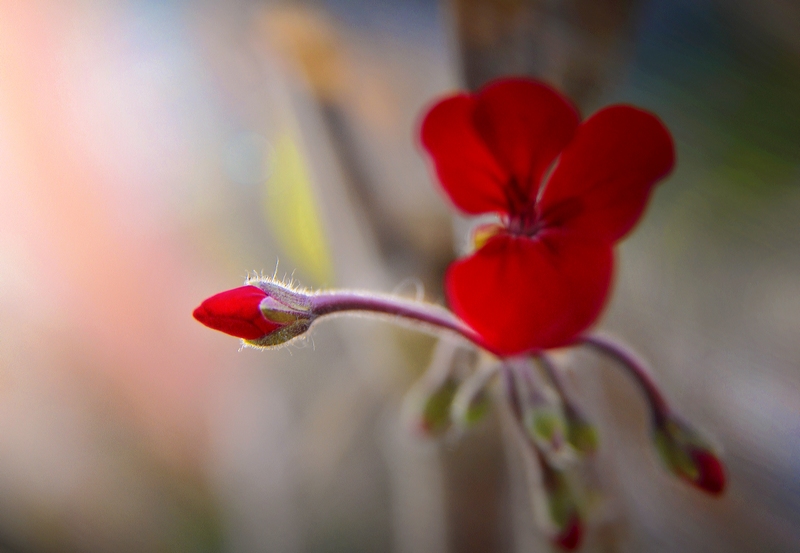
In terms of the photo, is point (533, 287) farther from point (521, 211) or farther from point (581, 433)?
point (581, 433)

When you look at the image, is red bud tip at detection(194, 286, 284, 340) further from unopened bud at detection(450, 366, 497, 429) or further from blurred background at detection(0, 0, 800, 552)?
blurred background at detection(0, 0, 800, 552)

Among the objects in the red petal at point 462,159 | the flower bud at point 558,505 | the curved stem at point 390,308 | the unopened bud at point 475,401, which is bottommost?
the flower bud at point 558,505

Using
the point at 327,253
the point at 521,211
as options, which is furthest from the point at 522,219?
the point at 327,253

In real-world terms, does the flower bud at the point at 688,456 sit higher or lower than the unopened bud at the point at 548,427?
lower

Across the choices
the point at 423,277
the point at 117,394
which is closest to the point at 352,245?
the point at 423,277

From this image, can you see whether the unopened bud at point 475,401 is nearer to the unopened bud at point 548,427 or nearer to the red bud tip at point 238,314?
the unopened bud at point 548,427

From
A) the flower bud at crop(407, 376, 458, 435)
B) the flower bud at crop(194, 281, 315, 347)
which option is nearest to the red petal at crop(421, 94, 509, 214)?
the flower bud at crop(194, 281, 315, 347)

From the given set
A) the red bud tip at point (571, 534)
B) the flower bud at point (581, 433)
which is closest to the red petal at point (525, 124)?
the flower bud at point (581, 433)

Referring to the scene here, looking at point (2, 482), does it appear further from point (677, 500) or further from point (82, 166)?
point (677, 500)
